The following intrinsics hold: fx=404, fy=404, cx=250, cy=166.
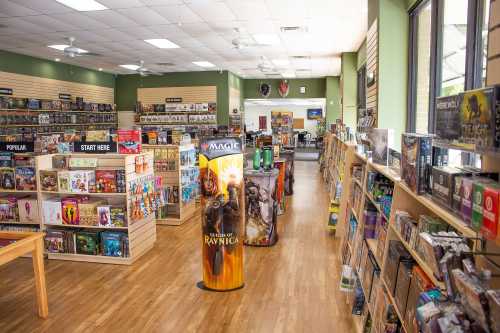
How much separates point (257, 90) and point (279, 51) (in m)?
7.60

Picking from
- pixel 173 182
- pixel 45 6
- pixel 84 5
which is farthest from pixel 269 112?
pixel 45 6

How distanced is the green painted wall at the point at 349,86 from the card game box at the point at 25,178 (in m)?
8.31

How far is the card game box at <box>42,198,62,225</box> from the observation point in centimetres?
549

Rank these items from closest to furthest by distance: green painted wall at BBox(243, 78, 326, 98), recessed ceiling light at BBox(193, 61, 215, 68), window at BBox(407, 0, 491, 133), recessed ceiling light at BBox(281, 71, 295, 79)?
window at BBox(407, 0, 491, 133) → recessed ceiling light at BBox(193, 61, 215, 68) → recessed ceiling light at BBox(281, 71, 295, 79) → green painted wall at BBox(243, 78, 326, 98)

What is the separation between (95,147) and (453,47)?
15.0 ft

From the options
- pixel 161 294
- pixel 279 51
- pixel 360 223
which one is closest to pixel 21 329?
pixel 161 294

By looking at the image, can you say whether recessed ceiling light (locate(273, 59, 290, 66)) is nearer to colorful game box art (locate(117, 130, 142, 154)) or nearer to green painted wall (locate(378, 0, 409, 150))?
green painted wall (locate(378, 0, 409, 150))

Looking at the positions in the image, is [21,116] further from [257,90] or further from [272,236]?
[257,90]

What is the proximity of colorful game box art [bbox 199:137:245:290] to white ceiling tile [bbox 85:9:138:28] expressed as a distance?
13.9 feet

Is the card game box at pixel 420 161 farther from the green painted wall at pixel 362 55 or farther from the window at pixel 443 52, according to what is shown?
the green painted wall at pixel 362 55

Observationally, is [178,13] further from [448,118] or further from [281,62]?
[281,62]

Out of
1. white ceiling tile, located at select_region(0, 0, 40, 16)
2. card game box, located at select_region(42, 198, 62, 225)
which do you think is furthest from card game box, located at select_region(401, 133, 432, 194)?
white ceiling tile, located at select_region(0, 0, 40, 16)

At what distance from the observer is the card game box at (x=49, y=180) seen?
5.53 m

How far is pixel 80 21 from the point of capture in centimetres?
764
